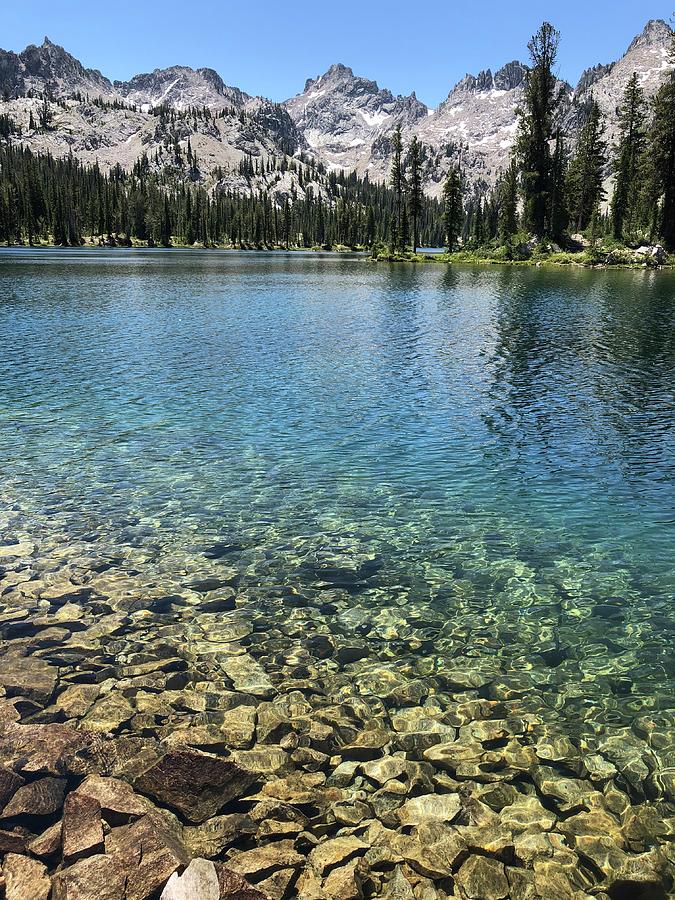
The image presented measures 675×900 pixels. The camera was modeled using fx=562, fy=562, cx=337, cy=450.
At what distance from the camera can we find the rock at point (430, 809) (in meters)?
5.86

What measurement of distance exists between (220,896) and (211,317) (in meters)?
43.9

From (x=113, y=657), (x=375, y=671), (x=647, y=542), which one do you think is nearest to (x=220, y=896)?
(x=375, y=671)

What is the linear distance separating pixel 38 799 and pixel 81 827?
74 centimetres

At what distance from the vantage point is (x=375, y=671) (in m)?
8.06

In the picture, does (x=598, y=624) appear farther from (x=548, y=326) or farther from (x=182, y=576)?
(x=548, y=326)

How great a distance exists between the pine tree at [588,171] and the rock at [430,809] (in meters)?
116

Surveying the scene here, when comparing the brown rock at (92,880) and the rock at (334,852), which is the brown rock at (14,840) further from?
the rock at (334,852)

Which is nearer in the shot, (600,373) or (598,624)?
(598,624)

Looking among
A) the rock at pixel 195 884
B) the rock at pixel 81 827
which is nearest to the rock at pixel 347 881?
the rock at pixel 195 884

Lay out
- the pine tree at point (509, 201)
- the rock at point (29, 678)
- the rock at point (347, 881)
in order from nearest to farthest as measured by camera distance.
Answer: the rock at point (347, 881)
the rock at point (29, 678)
the pine tree at point (509, 201)

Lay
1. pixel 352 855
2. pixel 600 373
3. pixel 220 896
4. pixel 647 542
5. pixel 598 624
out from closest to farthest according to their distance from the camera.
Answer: pixel 220 896, pixel 352 855, pixel 598 624, pixel 647 542, pixel 600 373

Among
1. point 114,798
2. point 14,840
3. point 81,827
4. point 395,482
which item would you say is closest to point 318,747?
point 114,798

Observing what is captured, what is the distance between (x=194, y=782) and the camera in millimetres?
6137

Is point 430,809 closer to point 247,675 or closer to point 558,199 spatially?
point 247,675
